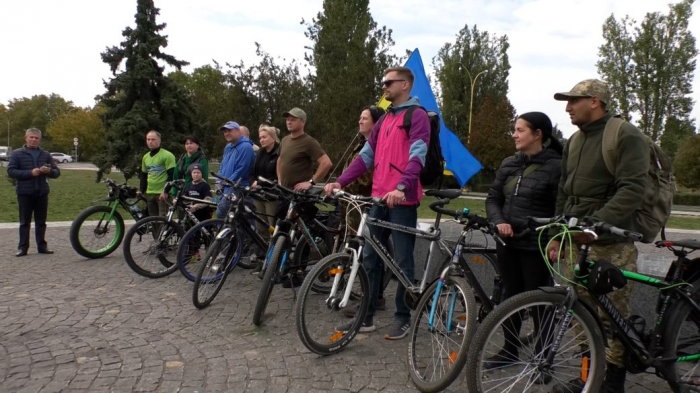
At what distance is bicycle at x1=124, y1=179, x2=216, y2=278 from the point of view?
609cm

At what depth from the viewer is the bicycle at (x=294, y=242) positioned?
14.1ft

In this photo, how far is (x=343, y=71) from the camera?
74.5 feet

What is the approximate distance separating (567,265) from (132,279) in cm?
486

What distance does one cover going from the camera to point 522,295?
278 centimetres

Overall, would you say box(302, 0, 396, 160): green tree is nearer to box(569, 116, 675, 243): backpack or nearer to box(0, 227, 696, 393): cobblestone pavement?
box(0, 227, 696, 393): cobblestone pavement

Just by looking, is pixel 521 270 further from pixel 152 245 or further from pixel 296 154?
pixel 152 245

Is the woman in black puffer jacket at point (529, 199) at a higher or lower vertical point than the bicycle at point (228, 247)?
higher

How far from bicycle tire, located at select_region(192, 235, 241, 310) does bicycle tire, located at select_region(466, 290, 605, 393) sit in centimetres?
289

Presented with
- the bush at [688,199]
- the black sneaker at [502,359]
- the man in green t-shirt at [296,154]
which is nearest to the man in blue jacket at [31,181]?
the man in green t-shirt at [296,154]

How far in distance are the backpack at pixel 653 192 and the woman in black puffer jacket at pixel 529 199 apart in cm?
54

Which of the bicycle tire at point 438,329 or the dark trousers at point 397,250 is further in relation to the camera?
the dark trousers at point 397,250

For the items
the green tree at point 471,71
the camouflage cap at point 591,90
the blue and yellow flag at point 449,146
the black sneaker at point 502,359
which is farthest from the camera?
the green tree at point 471,71

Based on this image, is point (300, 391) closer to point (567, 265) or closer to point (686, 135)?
point (567, 265)

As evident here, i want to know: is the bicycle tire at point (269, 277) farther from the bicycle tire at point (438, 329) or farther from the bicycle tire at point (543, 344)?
the bicycle tire at point (543, 344)
